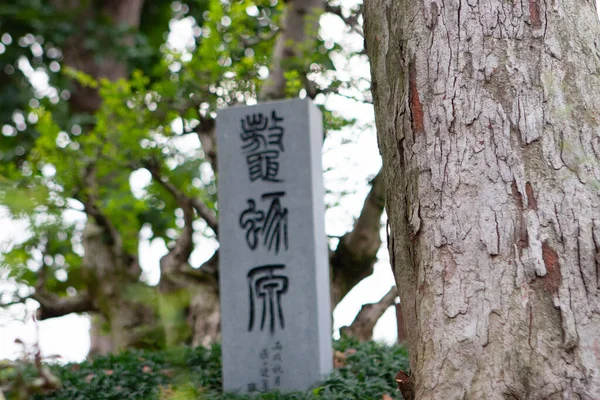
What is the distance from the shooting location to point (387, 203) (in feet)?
6.90

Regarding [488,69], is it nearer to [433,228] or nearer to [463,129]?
[463,129]

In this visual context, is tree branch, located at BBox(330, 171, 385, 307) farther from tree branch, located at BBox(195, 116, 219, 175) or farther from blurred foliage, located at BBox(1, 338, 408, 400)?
tree branch, located at BBox(195, 116, 219, 175)

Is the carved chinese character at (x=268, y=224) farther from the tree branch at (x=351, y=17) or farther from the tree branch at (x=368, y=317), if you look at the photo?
the tree branch at (x=368, y=317)

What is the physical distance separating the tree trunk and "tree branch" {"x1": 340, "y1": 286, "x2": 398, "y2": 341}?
5041 millimetres

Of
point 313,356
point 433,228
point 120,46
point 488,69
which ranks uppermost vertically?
point 120,46

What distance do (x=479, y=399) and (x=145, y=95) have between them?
586 centimetres

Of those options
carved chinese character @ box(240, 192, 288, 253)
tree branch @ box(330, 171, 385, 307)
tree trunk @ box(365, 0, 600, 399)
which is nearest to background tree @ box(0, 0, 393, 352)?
tree branch @ box(330, 171, 385, 307)

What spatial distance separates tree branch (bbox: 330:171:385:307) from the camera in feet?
21.5

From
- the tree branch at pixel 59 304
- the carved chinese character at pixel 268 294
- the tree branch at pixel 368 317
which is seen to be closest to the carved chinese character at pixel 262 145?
the carved chinese character at pixel 268 294

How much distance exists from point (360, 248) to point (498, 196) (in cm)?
492

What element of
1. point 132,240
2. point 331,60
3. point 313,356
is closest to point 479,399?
point 313,356

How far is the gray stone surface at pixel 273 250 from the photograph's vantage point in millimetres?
4984

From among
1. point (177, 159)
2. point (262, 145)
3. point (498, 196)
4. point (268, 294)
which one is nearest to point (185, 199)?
point (177, 159)

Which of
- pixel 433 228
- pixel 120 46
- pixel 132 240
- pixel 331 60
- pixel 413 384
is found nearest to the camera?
pixel 433 228
